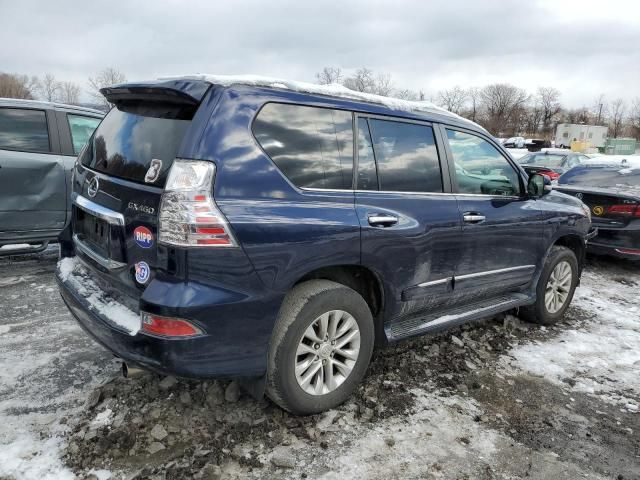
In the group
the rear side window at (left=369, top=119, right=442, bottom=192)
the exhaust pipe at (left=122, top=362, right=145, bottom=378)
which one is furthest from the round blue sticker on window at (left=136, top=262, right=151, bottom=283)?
the rear side window at (left=369, top=119, right=442, bottom=192)

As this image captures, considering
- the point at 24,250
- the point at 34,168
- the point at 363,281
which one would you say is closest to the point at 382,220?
the point at 363,281

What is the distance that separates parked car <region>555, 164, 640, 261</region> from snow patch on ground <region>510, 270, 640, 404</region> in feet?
4.21

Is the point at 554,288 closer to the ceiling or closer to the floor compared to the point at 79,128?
closer to the floor

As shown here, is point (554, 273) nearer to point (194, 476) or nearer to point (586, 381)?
point (586, 381)

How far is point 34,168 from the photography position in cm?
548

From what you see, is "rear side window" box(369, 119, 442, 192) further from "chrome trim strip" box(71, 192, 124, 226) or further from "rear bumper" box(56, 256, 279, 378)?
"chrome trim strip" box(71, 192, 124, 226)

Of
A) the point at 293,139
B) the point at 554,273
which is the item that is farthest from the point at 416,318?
the point at 554,273

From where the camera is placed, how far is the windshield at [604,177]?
24.2 ft

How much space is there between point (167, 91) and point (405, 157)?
1548mm

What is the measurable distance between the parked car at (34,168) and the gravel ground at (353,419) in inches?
66.3

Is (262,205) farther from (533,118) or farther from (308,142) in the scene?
(533,118)

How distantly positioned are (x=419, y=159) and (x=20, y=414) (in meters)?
2.91

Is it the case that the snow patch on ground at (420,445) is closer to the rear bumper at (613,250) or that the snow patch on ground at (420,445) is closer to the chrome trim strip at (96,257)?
the chrome trim strip at (96,257)

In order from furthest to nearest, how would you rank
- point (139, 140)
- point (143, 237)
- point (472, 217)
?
1. point (472, 217)
2. point (139, 140)
3. point (143, 237)
